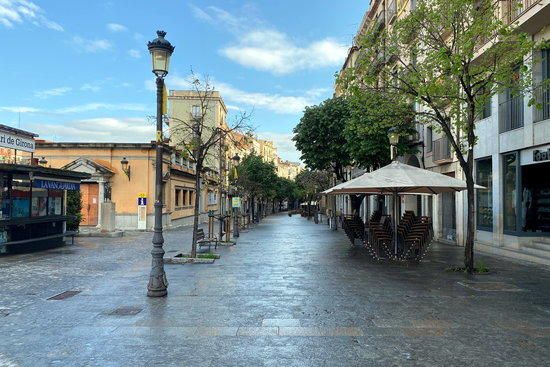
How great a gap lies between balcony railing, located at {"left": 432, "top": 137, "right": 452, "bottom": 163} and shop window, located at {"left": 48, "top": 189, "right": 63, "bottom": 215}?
15.8m

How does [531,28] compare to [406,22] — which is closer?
[406,22]

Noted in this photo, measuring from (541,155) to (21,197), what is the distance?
53.5 feet

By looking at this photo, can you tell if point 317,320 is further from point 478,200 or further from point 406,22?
point 478,200

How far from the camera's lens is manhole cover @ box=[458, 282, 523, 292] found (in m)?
8.42

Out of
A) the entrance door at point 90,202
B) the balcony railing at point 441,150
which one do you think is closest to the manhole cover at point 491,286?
the balcony railing at point 441,150

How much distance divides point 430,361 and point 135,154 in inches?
999

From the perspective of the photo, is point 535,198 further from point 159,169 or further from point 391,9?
point 391,9

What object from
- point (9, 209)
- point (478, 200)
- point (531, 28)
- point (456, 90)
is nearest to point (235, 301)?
point (456, 90)

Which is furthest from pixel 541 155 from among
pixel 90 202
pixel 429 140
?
pixel 90 202

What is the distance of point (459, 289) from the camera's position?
847 cm

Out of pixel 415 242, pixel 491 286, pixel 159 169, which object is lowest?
pixel 491 286

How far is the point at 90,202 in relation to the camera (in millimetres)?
27094

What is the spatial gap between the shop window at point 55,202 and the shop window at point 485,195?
15.9 metres

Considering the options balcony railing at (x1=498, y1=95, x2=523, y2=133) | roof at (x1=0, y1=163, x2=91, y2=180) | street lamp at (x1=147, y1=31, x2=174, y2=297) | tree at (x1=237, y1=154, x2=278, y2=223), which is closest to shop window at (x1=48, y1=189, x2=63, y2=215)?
roof at (x1=0, y1=163, x2=91, y2=180)
